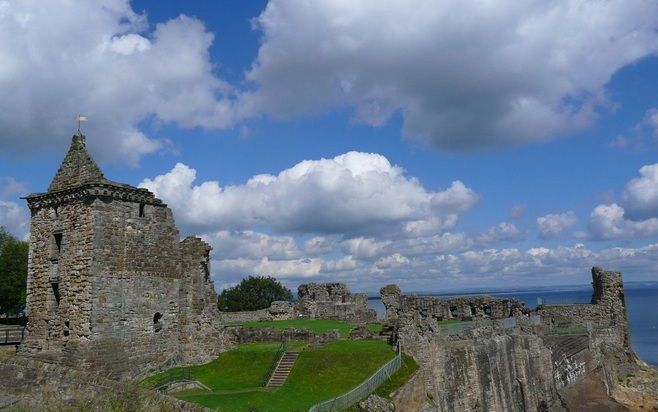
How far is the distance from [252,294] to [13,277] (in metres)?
34.2

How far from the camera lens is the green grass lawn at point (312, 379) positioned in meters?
22.6

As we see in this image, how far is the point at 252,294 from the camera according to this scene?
8344cm

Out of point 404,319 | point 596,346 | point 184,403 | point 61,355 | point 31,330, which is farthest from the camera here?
point 596,346

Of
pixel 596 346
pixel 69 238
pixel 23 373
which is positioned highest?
Answer: pixel 69 238

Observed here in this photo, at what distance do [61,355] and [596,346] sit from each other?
37581 millimetres

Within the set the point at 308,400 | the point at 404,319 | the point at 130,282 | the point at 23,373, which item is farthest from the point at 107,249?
the point at 404,319

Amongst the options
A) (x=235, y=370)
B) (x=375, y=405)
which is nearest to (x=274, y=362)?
(x=235, y=370)

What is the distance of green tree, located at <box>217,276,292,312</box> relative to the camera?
81.8m

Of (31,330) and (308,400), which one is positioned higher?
(31,330)

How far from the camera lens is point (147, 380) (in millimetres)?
26672

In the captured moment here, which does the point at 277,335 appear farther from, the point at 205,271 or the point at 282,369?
the point at 282,369

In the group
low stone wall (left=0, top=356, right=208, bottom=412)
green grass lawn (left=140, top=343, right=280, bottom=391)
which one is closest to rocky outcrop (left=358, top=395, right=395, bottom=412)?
green grass lawn (left=140, top=343, right=280, bottom=391)

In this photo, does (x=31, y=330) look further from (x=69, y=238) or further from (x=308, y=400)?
(x=308, y=400)

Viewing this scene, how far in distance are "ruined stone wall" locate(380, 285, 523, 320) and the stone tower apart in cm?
1840
